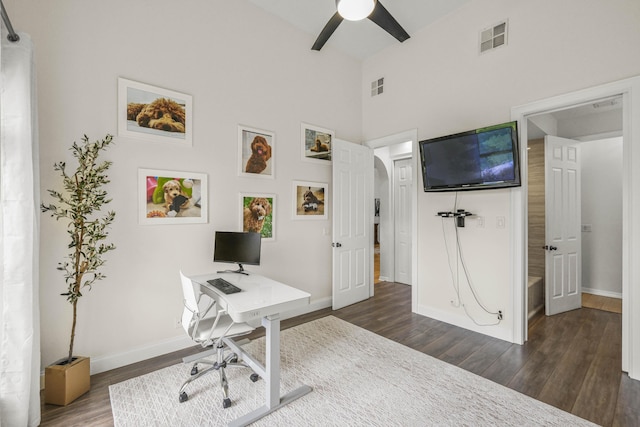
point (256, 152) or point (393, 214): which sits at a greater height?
point (256, 152)

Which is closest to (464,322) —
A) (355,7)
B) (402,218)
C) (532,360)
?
(532,360)

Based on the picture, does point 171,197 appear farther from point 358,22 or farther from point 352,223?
point 358,22

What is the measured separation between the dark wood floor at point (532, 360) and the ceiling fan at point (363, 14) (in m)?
3.22

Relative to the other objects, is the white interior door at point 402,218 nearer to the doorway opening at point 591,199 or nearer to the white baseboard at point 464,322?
the white baseboard at point 464,322

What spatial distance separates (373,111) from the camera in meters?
4.52

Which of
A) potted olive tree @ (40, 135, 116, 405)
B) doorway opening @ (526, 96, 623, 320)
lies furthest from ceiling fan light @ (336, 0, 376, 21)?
doorway opening @ (526, 96, 623, 320)

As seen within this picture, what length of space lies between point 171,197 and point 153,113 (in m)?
0.81

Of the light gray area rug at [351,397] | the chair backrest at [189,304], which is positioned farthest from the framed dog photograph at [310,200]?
the chair backrest at [189,304]

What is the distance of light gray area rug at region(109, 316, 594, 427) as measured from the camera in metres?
1.95

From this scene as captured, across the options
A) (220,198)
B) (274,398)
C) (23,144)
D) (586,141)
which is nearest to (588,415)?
(274,398)

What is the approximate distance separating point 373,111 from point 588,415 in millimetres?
4060

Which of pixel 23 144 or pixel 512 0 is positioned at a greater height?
pixel 512 0

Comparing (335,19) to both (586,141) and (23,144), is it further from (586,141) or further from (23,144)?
(586,141)

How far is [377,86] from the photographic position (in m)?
4.46
